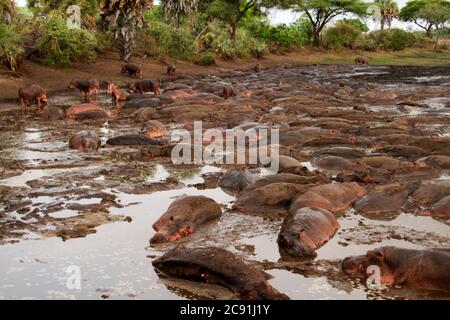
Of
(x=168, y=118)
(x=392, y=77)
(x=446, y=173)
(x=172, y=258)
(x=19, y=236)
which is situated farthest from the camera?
(x=392, y=77)

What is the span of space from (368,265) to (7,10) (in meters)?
20.9

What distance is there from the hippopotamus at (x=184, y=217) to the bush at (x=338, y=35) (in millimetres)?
46496

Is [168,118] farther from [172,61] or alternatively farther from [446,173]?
[172,61]

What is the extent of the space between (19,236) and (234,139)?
263 inches

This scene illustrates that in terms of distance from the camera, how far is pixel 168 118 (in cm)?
1698

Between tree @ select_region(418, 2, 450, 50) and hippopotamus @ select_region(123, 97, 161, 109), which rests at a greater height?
tree @ select_region(418, 2, 450, 50)

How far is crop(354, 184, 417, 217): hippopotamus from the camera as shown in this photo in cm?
809

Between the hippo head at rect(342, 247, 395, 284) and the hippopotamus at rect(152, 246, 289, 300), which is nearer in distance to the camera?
the hippopotamus at rect(152, 246, 289, 300)

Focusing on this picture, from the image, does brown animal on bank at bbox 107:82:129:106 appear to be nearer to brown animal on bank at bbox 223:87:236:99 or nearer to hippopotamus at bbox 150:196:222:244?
brown animal on bank at bbox 223:87:236:99

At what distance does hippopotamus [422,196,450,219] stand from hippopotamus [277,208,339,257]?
5.09 ft

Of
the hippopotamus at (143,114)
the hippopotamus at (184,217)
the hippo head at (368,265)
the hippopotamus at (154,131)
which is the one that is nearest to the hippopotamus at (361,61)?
the hippopotamus at (143,114)

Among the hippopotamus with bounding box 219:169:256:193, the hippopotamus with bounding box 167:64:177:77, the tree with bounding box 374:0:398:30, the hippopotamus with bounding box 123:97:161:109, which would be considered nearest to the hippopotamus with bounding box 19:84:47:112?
the hippopotamus with bounding box 123:97:161:109

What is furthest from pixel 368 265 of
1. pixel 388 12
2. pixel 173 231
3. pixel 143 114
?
pixel 388 12
